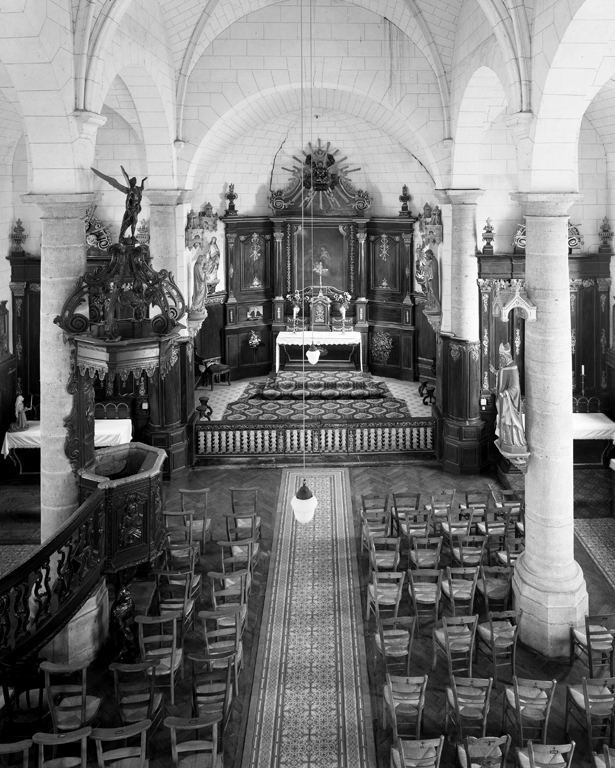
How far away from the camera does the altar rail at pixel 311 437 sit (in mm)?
18453

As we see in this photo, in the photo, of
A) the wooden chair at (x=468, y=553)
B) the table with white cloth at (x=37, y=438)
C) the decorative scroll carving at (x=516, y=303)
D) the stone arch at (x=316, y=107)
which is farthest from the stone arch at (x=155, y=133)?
the wooden chair at (x=468, y=553)

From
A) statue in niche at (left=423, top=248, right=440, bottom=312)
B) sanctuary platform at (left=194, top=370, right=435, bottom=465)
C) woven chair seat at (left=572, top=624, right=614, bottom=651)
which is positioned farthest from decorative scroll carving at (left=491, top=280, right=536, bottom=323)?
statue in niche at (left=423, top=248, right=440, bottom=312)

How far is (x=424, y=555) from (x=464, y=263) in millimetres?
6994

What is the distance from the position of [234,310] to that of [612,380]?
10.8 meters

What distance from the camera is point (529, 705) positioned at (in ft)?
27.9

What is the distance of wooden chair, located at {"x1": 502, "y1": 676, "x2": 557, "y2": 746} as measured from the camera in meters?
8.30

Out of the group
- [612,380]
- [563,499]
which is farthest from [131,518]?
[612,380]

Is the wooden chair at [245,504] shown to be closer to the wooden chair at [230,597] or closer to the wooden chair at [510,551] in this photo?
the wooden chair at [230,597]

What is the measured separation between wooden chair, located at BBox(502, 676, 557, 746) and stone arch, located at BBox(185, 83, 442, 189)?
1137 centimetres

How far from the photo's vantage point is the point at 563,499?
35.6 ft

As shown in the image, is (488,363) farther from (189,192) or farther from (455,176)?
(189,192)

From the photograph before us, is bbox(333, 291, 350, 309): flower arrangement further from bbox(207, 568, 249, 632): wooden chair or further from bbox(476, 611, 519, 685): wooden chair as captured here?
bbox(476, 611, 519, 685): wooden chair

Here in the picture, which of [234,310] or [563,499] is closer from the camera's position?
[563,499]

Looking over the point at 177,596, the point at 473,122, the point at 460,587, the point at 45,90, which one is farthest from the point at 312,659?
the point at 473,122
